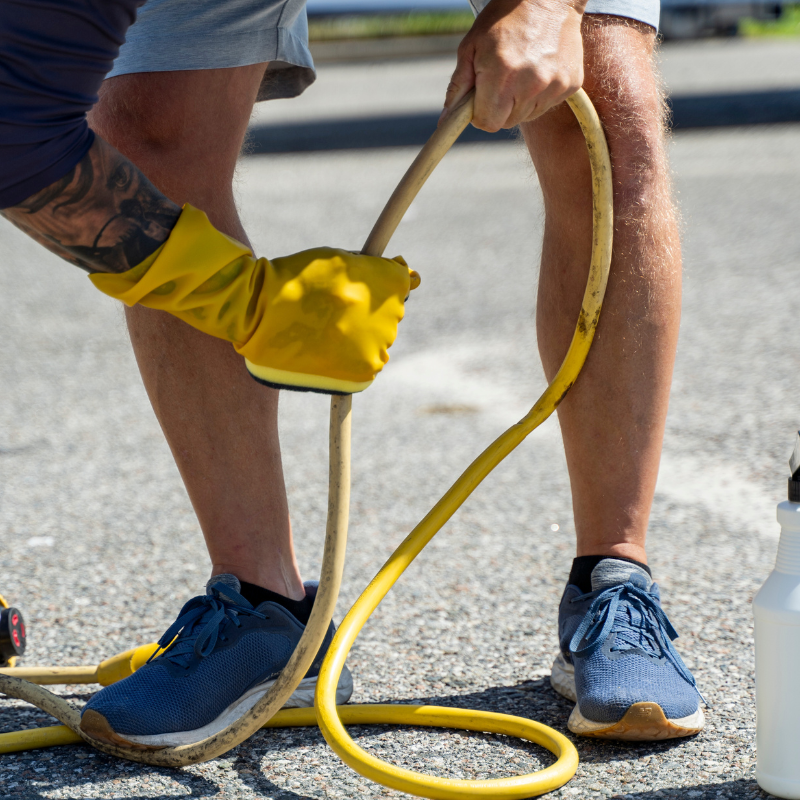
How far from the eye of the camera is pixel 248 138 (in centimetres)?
167

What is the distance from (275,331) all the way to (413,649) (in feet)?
2.35

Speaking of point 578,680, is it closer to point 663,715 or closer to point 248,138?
point 663,715

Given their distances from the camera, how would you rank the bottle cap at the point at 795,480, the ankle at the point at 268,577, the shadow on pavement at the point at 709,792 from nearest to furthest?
the bottle cap at the point at 795,480 → the shadow on pavement at the point at 709,792 → the ankle at the point at 268,577

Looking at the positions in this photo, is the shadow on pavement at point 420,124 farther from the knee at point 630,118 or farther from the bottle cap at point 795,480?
the bottle cap at point 795,480

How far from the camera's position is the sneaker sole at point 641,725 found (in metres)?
1.25

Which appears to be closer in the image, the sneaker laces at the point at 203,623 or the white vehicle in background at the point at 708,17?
the sneaker laces at the point at 203,623

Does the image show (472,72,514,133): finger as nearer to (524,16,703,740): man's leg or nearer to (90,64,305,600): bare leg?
(524,16,703,740): man's leg

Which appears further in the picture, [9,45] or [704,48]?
[704,48]

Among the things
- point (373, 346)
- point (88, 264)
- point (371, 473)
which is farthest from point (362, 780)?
point (371, 473)

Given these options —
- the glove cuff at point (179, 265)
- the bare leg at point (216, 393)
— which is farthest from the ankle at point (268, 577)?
the glove cuff at point (179, 265)

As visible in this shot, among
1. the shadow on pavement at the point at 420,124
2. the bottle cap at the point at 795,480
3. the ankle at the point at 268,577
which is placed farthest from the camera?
the shadow on pavement at the point at 420,124

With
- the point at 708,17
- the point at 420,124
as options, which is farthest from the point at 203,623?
the point at 708,17

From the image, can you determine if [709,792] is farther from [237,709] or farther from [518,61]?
[518,61]

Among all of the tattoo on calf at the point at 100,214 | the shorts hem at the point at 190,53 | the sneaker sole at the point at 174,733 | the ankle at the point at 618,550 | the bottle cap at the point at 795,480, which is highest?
the shorts hem at the point at 190,53
